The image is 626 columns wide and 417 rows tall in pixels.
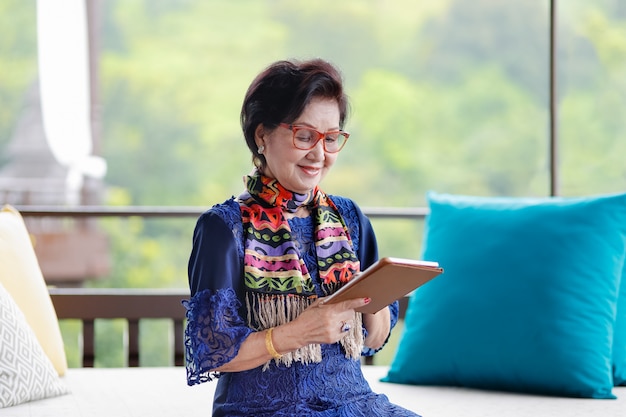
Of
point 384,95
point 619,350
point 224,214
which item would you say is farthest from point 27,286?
point 384,95

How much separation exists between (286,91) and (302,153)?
0.12 metres

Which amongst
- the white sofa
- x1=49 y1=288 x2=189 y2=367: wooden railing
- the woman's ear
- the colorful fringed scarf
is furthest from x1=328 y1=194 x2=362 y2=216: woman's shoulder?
x1=49 y1=288 x2=189 y2=367: wooden railing

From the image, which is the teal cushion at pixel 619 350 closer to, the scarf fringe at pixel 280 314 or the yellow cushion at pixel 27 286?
the scarf fringe at pixel 280 314

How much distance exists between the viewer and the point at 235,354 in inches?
61.8

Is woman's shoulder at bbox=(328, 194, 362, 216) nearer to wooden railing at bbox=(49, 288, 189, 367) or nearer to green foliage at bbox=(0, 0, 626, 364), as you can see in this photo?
wooden railing at bbox=(49, 288, 189, 367)

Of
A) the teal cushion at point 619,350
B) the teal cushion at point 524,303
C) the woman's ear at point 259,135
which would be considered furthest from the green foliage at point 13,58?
the woman's ear at point 259,135

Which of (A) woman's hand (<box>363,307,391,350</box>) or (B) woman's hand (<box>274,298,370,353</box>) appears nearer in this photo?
(B) woman's hand (<box>274,298,370,353</box>)

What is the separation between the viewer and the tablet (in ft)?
4.71

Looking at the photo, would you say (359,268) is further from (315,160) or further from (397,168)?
(397,168)

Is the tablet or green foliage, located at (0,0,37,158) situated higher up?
green foliage, located at (0,0,37,158)

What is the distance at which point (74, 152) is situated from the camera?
9.24 meters

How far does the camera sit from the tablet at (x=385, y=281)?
1437 millimetres

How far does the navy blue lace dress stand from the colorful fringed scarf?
0.8 inches

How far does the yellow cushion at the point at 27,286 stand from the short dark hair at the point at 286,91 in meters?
0.95
